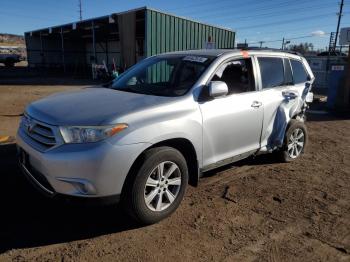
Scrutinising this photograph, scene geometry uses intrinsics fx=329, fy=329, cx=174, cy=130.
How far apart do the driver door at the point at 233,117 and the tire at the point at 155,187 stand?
19.5 inches

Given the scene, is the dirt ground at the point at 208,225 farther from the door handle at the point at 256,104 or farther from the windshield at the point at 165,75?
the windshield at the point at 165,75

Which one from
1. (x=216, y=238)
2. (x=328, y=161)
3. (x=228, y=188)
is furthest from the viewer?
(x=328, y=161)

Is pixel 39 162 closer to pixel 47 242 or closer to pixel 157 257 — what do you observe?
pixel 47 242

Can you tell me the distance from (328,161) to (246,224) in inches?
118

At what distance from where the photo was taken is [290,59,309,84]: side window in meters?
5.60

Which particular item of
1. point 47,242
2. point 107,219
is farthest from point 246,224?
point 47,242

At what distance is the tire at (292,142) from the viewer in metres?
5.43

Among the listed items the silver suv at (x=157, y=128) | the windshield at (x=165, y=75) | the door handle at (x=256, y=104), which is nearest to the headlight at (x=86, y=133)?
the silver suv at (x=157, y=128)

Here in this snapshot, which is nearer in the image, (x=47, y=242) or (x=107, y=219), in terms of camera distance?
(x=47, y=242)

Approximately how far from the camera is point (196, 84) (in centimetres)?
385

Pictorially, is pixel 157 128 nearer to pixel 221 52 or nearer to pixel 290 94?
pixel 221 52

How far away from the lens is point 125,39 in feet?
62.4

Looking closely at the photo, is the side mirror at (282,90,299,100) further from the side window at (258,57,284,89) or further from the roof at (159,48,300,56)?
the roof at (159,48,300,56)

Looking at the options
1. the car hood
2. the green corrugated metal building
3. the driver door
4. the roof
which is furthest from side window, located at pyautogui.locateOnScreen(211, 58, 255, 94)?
the green corrugated metal building
